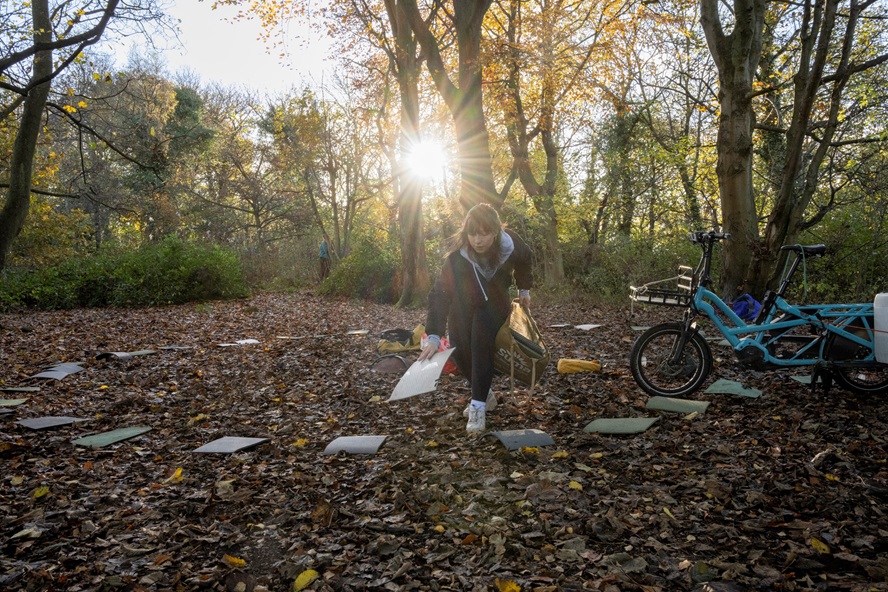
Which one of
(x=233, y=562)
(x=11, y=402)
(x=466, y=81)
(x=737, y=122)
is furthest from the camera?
(x=466, y=81)

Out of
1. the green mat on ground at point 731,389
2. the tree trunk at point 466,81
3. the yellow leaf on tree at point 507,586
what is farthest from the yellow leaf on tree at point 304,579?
the tree trunk at point 466,81

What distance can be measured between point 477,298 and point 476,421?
80 centimetres

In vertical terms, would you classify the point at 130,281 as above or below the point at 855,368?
above

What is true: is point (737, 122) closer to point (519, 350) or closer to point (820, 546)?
point (519, 350)

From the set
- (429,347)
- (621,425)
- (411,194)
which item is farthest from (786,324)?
(411,194)

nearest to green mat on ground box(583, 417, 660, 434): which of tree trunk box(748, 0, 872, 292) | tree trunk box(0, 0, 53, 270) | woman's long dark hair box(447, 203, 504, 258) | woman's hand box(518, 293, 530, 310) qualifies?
woman's hand box(518, 293, 530, 310)

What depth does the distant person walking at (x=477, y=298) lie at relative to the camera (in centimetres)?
386

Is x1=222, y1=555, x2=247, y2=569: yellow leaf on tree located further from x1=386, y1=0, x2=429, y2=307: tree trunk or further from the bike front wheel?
x1=386, y1=0, x2=429, y2=307: tree trunk

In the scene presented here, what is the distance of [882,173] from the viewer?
28.8 ft

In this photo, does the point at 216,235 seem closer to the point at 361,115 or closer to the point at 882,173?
the point at 361,115

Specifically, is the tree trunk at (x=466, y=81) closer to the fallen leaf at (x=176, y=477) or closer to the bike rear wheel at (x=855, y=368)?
the bike rear wheel at (x=855, y=368)

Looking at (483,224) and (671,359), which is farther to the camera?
(671,359)

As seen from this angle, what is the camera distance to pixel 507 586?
2105 millimetres

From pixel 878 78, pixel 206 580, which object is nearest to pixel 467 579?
pixel 206 580
